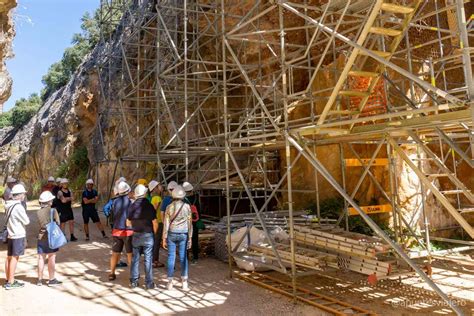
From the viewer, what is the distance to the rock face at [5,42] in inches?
323

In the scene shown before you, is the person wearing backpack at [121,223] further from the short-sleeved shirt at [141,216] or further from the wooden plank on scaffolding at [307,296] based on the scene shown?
the wooden plank on scaffolding at [307,296]

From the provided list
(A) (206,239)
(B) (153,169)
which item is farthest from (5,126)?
(A) (206,239)

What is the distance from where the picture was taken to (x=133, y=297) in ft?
18.2

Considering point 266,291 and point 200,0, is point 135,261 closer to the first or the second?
point 266,291

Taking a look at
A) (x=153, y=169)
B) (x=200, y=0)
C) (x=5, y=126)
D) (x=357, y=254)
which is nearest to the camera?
(x=357, y=254)

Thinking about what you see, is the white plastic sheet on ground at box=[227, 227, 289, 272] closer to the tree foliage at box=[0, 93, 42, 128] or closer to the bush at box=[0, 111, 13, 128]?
the tree foliage at box=[0, 93, 42, 128]

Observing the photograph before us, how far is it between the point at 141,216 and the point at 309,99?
3.96 m

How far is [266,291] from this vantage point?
5.86 metres

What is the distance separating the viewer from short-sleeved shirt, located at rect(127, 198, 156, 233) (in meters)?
5.80

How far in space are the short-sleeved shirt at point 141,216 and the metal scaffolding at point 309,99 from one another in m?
1.57

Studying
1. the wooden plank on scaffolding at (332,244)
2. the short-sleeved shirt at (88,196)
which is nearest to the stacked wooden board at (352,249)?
the wooden plank on scaffolding at (332,244)

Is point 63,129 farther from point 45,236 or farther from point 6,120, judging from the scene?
point 6,120

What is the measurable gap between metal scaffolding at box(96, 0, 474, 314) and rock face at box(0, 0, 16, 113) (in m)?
3.70

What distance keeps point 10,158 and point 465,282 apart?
126 ft
